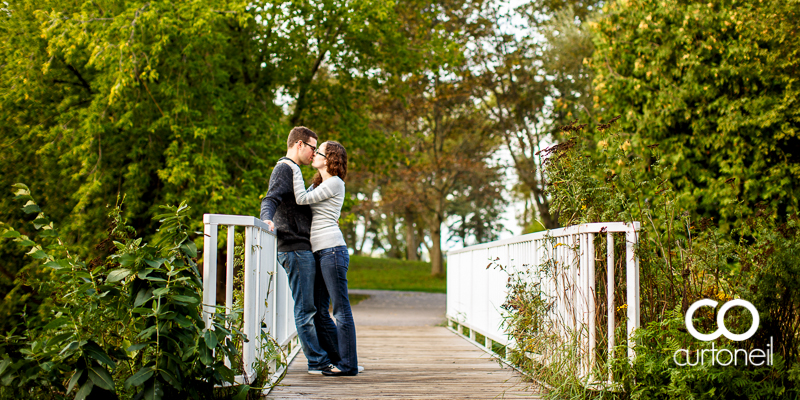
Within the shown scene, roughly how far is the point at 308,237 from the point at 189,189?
678cm

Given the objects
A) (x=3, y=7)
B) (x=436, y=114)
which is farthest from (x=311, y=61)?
(x=436, y=114)

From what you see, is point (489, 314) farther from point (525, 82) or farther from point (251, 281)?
point (525, 82)

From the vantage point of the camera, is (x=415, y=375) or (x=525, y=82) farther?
(x=525, y=82)

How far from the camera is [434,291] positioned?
20.2 metres

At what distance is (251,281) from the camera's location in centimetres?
341

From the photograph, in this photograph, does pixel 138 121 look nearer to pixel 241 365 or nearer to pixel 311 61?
pixel 311 61

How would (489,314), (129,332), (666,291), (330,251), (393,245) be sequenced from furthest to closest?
(393,245) → (489,314) → (330,251) → (666,291) → (129,332)

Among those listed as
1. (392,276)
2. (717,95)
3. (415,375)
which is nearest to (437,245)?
(392,276)

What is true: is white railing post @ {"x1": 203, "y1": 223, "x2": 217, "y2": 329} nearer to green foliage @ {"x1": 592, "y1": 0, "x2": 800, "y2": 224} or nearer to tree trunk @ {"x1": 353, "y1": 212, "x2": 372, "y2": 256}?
green foliage @ {"x1": 592, "y1": 0, "x2": 800, "y2": 224}

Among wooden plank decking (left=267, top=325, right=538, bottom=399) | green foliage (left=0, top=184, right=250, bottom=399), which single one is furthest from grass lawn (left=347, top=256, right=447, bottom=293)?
green foliage (left=0, top=184, right=250, bottom=399)

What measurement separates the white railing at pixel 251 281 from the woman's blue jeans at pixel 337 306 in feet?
1.05

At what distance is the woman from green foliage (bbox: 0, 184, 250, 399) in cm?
121

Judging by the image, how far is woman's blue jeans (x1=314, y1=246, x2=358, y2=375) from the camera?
424 centimetres

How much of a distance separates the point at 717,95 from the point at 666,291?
8.99 meters
